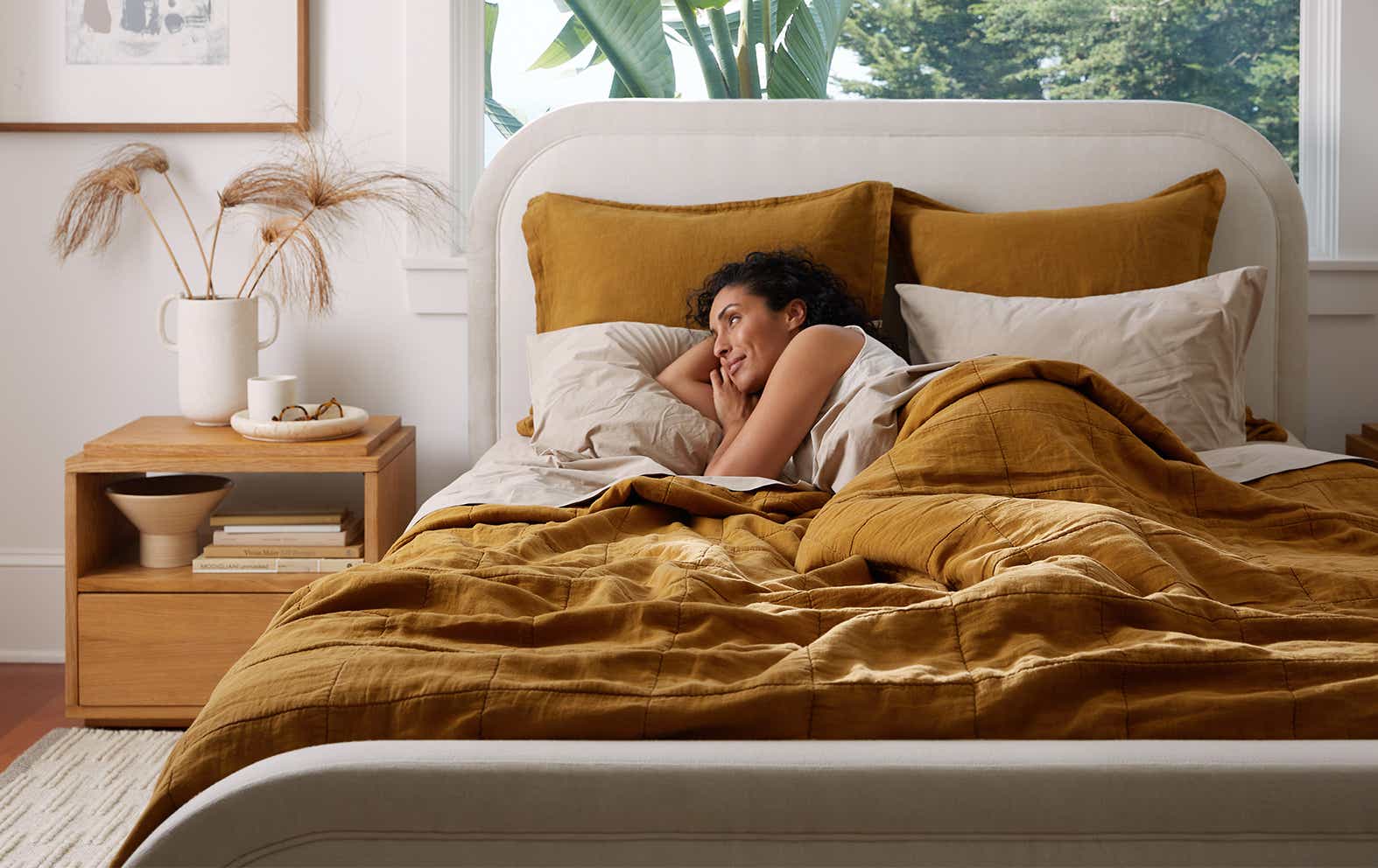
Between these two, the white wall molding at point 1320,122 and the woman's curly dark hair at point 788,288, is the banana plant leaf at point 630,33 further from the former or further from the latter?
the white wall molding at point 1320,122

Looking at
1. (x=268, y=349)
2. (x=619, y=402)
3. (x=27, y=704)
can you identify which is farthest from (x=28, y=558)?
(x=619, y=402)

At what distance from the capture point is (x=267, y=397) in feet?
8.34

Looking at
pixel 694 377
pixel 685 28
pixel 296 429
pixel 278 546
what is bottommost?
pixel 278 546

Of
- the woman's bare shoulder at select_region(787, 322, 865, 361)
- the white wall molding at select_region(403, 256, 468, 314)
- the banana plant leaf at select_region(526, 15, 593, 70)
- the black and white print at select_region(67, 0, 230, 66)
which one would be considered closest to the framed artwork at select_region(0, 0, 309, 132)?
the black and white print at select_region(67, 0, 230, 66)

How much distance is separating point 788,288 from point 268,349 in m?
1.41

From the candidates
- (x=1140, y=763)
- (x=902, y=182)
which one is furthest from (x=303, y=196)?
(x=1140, y=763)

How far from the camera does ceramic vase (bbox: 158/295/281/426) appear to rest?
8.69 ft

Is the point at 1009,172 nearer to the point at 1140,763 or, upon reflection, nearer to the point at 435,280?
the point at 435,280

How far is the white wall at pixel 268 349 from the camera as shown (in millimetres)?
2895

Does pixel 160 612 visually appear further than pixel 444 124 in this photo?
No

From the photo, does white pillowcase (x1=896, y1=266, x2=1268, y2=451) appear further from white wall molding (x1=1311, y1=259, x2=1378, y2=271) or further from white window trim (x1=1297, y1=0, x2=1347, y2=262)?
white window trim (x1=1297, y1=0, x2=1347, y2=262)

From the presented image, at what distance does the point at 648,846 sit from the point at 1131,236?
191 centimetres

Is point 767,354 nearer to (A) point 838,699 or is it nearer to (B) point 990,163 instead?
(B) point 990,163

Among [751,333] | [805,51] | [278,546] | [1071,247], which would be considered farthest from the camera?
[805,51]
